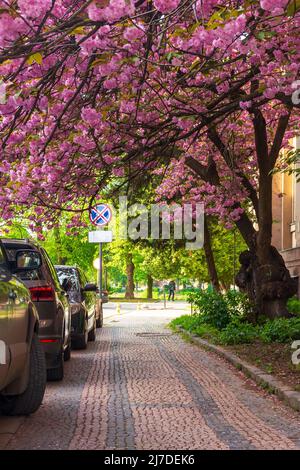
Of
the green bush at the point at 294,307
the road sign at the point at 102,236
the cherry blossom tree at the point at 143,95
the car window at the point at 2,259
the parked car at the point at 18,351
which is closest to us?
the parked car at the point at 18,351

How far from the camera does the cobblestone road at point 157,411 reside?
5.83 m

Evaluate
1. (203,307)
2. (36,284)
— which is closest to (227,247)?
(203,307)

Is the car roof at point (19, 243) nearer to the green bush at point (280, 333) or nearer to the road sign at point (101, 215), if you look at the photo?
the green bush at point (280, 333)

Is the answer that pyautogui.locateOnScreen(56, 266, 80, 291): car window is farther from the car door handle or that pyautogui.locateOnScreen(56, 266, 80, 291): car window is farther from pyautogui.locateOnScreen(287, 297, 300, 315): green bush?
the car door handle

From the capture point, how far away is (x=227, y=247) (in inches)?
1443

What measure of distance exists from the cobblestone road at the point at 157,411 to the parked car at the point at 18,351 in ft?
0.76

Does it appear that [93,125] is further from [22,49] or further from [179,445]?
[179,445]

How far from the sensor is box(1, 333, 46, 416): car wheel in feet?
22.1

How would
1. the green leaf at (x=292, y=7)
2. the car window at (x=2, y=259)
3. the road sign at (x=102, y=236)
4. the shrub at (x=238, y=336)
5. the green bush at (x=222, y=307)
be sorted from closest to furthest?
1. the green leaf at (x=292, y=7)
2. the car window at (x=2, y=259)
3. the shrub at (x=238, y=336)
4. the green bush at (x=222, y=307)
5. the road sign at (x=102, y=236)

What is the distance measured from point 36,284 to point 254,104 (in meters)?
4.77

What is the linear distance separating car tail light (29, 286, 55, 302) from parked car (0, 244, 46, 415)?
2091 mm

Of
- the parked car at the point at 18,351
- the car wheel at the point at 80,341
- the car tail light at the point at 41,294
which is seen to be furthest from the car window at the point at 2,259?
the car wheel at the point at 80,341

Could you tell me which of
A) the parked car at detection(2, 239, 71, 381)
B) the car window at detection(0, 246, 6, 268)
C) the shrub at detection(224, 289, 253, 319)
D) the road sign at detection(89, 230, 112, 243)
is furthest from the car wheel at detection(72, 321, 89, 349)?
the car window at detection(0, 246, 6, 268)

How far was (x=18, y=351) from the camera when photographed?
5.86m
